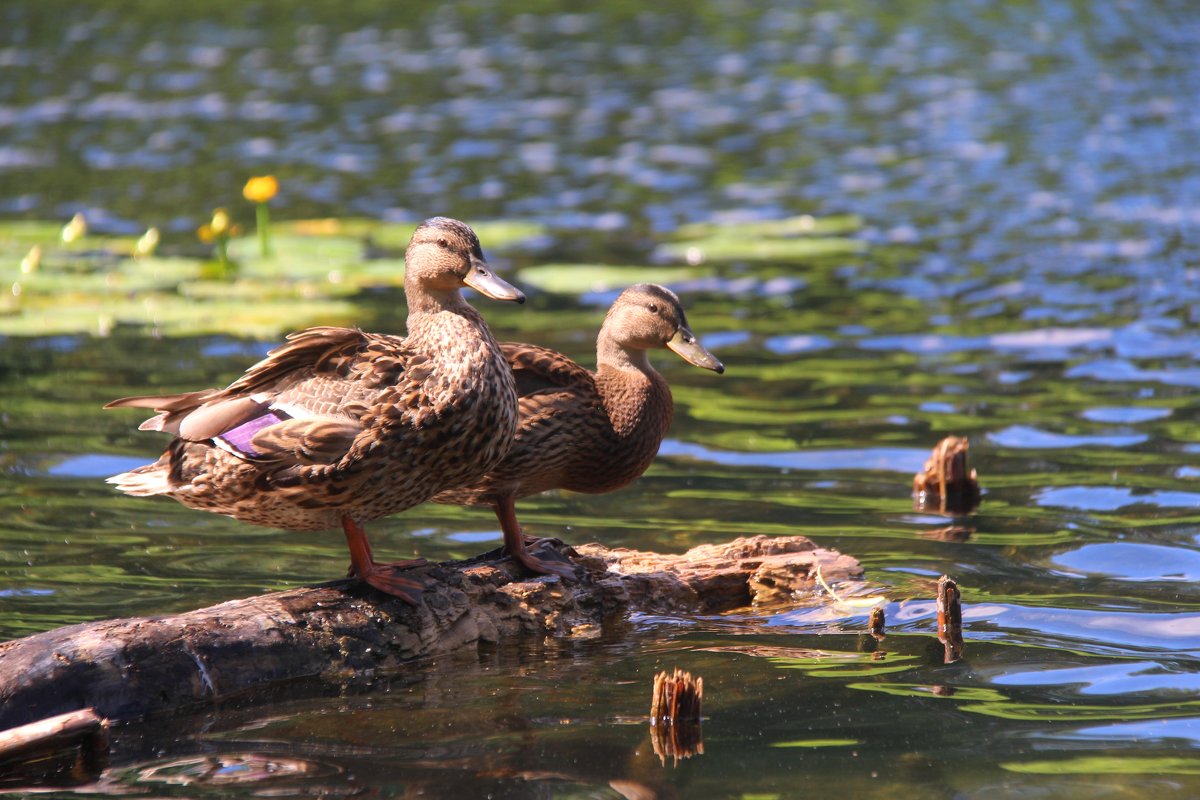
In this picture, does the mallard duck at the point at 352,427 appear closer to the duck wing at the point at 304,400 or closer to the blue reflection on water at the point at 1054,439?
the duck wing at the point at 304,400

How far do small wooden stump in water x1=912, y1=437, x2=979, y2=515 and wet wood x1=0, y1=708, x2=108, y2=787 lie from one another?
4335 mm

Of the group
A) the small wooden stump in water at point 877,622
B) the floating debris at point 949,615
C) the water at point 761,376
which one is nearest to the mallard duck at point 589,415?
the water at point 761,376

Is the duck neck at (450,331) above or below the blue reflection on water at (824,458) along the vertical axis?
above

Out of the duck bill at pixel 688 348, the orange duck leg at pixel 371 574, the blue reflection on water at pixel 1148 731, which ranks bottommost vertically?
the blue reflection on water at pixel 1148 731

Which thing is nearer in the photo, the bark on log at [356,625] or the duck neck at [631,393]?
the bark on log at [356,625]

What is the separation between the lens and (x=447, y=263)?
19.4 ft

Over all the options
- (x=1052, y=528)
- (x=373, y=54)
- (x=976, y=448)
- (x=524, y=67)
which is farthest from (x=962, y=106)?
(x=1052, y=528)

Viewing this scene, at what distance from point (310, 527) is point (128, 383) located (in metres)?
4.92

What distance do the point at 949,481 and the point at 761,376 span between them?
2931 millimetres

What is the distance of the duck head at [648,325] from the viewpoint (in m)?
6.85

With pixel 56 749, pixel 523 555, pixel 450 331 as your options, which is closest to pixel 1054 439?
pixel 523 555

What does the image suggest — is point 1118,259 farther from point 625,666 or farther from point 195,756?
point 195,756

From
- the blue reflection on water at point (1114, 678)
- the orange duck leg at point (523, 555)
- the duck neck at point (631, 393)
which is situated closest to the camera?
the blue reflection on water at point (1114, 678)

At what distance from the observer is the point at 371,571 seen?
5.61m
